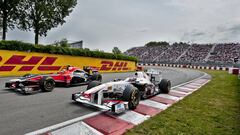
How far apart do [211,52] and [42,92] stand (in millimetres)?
56538

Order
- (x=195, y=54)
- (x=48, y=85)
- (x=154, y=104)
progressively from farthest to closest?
(x=195, y=54)
(x=48, y=85)
(x=154, y=104)

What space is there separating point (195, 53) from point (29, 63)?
52081mm

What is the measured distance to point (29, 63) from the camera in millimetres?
13500

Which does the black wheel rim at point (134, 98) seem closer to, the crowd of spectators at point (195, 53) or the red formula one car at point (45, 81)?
the red formula one car at point (45, 81)

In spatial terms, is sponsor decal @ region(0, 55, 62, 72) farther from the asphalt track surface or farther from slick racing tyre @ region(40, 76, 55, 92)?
the asphalt track surface

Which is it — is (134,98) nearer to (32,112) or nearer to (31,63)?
(32,112)

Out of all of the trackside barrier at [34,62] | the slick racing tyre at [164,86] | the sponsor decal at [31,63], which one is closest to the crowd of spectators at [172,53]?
the trackside barrier at [34,62]

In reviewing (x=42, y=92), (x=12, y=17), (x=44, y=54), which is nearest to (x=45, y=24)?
(x=12, y=17)

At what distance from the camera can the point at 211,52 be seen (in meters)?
54.1

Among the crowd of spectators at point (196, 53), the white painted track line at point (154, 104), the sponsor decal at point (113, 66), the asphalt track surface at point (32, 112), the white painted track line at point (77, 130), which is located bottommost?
the white painted track line at point (154, 104)

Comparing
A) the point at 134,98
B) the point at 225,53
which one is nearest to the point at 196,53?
the point at 225,53

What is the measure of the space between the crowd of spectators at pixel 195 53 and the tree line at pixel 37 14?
102 ft

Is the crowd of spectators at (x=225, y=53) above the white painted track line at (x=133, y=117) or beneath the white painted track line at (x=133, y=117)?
above

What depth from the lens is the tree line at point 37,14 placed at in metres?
21.8
